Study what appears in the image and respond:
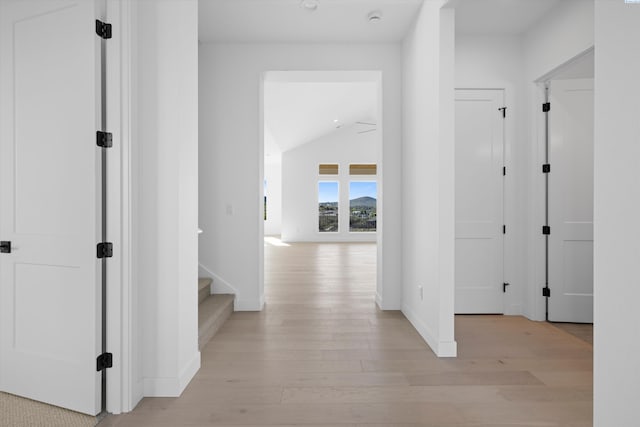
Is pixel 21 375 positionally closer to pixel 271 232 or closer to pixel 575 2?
pixel 575 2

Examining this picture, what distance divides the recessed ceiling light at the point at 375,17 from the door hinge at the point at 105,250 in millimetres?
2964

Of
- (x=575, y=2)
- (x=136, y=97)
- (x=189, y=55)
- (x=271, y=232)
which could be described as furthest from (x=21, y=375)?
(x=271, y=232)

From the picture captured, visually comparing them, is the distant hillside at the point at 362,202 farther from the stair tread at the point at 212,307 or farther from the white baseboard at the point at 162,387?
the white baseboard at the point at 162,387

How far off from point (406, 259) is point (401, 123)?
58.9 inches

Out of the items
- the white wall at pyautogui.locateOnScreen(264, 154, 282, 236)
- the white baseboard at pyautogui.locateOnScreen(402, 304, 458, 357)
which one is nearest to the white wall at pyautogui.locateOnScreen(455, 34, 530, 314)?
the white baseboard at pyautogui.locateOnScreen(402, 304, 458, 357)

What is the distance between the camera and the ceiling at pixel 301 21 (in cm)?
323

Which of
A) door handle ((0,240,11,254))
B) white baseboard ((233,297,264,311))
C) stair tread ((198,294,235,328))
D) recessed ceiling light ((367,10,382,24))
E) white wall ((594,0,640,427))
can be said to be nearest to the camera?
white wall ((594,0,640,427))

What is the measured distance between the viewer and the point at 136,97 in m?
2.09

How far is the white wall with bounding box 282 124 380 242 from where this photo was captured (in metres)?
12.2

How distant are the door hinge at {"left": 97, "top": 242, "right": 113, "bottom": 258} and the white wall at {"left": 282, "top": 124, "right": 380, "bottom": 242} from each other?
10.2 meters

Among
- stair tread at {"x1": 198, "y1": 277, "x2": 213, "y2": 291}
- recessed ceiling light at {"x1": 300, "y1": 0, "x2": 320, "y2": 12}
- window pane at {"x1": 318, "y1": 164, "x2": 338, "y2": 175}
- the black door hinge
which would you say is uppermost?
recessed ceiling light at {"x1": 300, "y1": 0, "x2": 320, "y2": 12}

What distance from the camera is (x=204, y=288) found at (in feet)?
12.0

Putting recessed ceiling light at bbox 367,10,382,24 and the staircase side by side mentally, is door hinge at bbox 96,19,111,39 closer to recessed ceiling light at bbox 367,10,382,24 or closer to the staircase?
the staircase

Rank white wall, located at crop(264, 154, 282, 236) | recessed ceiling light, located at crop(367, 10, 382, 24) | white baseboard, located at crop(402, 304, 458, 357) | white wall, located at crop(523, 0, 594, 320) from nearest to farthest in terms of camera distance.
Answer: white baseboard, located at crop(402, 304, 458, 357) < recessed ceiling light, located at crop(367, 10, 382, 24) < white wall, located at crop(523, 0, 594, 320) < white wall, located at crop(264, 154, 282, 236)
